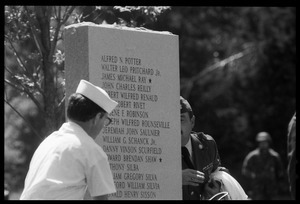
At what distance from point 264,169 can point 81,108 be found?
16747 mm

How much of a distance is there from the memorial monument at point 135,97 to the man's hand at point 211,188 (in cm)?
26

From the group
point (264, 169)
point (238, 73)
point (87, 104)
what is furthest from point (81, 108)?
point (238, 73)

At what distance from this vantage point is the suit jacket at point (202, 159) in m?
9.85

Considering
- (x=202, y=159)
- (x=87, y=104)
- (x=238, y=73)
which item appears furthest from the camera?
(x=238, y=73)

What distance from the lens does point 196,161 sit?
9961mm

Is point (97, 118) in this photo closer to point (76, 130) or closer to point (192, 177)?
point (76, 130)

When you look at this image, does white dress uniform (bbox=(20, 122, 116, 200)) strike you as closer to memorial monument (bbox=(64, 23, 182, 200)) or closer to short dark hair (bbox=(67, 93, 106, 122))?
short dark hair (bbox=(67, 93, 106, 122))

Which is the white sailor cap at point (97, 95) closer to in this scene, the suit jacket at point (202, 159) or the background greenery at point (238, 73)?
the suit jacket at point (202, 159)

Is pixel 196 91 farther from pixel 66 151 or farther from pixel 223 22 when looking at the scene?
pixel 66 151

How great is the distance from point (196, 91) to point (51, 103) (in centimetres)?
2397

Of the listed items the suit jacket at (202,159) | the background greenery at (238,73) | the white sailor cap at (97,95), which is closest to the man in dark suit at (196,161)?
the suit jacket at (202,159)

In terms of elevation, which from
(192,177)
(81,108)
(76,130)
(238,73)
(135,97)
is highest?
(238,73)

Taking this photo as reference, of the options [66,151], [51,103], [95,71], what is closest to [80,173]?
[66,151]

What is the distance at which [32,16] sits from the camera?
1241 cm
